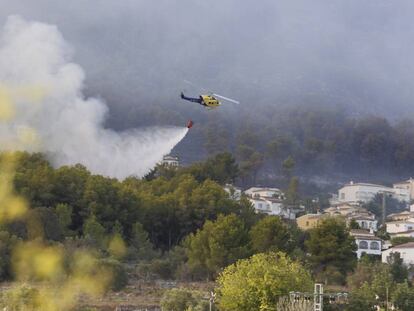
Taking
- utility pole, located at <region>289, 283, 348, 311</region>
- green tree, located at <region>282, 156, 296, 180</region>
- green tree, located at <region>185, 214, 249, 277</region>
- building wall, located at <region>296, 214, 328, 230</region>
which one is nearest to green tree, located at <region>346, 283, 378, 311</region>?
utility pole, located at <region>289, 283, 348, 311</region>

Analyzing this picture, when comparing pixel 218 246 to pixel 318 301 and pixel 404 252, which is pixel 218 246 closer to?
pixel 318 301

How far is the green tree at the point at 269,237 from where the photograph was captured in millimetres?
38781

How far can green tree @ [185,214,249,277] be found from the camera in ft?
124

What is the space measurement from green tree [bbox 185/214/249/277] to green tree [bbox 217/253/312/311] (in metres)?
9.96

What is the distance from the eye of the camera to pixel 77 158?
52.8 m

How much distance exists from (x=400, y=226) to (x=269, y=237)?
2521 cm

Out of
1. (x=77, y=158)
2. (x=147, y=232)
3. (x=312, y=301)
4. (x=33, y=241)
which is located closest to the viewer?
(x=312, y=301)

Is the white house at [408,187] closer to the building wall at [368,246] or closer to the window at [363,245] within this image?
the building wall at [368,246]

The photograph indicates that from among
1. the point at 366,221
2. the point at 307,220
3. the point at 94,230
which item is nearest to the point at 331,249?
the point at 94,230

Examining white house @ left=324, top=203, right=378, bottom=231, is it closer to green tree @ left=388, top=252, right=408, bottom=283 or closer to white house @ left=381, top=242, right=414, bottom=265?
white house @ left=381, top=242, right=414, bottom=265

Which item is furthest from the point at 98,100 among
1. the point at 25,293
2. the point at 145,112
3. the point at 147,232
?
the point at 25,293

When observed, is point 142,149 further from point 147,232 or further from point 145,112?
point 145,112

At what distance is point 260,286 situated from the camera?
1050 inches

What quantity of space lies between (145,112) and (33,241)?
65.7 metres
